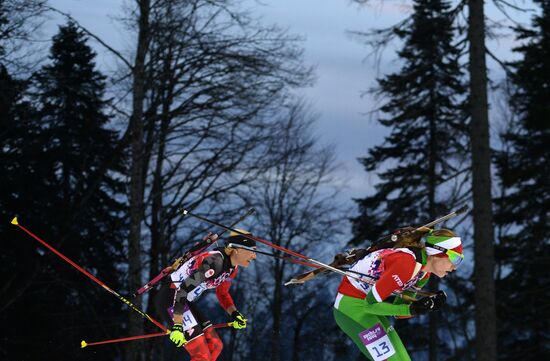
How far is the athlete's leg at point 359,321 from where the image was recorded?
656cm

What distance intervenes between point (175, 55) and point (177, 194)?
182 inches

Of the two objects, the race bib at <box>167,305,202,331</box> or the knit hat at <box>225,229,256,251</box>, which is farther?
the race bib at <box>167,305,202,331</box>

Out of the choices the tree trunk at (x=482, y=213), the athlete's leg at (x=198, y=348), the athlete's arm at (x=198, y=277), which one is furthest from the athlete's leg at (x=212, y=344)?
the tree trunk at (x=482, y=213)

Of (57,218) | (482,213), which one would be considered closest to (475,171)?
(482,213)

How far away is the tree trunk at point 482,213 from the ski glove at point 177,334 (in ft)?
22.6

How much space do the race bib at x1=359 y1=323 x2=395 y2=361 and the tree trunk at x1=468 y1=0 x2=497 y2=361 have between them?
677 cm

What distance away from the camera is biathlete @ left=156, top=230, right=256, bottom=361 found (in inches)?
291

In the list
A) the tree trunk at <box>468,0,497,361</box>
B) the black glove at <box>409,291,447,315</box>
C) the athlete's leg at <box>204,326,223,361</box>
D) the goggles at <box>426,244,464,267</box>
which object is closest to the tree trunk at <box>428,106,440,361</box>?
the tree trunk at <box>468,0,497,361</box>

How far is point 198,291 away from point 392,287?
2.20 metres

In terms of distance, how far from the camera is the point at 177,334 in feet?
24.3

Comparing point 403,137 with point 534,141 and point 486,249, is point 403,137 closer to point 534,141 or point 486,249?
point 534,141

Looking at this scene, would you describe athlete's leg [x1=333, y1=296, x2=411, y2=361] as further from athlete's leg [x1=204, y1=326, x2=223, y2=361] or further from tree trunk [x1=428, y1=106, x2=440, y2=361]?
tree trunk [x1=428, y1=106, x2=440, y2=361]

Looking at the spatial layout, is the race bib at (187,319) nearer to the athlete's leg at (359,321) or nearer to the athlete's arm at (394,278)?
the athlete's leg at (359,321)

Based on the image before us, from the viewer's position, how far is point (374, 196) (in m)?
29.8
